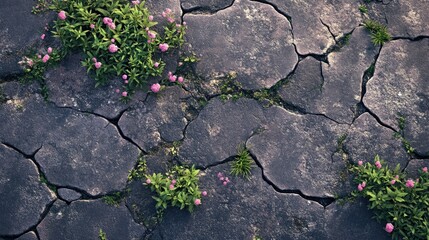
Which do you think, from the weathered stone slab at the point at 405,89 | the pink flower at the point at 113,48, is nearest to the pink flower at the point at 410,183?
the weathered stone slab at the point at 405,89

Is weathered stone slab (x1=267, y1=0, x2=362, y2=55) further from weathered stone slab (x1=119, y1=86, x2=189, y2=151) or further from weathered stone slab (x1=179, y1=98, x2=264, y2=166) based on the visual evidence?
weathered stone slab (x1=119, y1=86, x2=189, y2=151)

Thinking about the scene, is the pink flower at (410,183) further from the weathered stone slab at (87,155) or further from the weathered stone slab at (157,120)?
the weathered stone slab at (87,155)

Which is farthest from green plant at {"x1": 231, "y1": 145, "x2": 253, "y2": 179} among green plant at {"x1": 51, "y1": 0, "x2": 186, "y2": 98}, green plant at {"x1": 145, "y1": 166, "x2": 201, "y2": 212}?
green plant at {"x1": 51, "y1": 0, "x2": 186, "y2": 98}

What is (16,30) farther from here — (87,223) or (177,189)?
(177,189)

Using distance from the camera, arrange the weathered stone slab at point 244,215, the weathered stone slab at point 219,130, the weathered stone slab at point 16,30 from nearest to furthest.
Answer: the weathered stone slab at point 244,215 → the weathered stone slab at point 219,130 → the weathered stone slab at point 16,30

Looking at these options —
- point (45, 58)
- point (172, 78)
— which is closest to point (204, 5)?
point (172, 78)

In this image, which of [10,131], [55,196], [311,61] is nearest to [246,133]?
[311,61]
